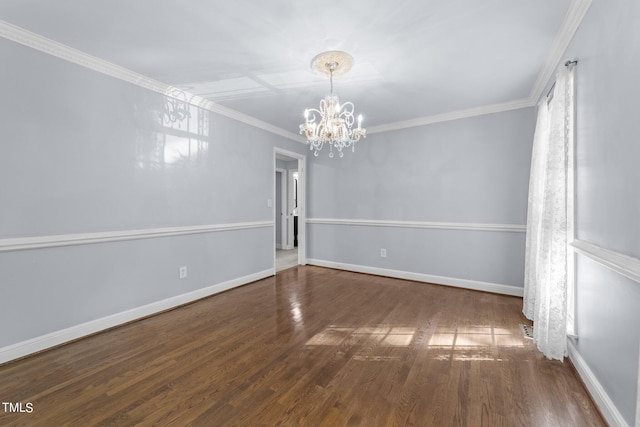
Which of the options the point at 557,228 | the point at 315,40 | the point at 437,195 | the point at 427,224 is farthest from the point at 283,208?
the point at 557,228

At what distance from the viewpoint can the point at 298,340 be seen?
2.43 meters

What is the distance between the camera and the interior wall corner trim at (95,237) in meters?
2.14

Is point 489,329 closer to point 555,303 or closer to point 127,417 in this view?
point 555,303

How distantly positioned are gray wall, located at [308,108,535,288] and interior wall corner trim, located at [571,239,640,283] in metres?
1.99

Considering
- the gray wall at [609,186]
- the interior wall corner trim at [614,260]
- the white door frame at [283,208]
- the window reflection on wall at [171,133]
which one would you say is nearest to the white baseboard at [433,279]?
the gray wall at [609,186]

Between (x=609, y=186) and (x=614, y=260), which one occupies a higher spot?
(x=609, y=186)

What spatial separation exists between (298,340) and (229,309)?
44.9 inches

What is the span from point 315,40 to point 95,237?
2.68 m

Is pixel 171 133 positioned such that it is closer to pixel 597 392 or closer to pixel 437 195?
pixel 437 195

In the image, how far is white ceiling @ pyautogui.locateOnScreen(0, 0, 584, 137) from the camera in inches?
74.7

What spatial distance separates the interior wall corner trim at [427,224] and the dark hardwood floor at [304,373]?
1.09m

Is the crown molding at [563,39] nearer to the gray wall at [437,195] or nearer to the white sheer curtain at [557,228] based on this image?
the white sheer curtain at [557,228]

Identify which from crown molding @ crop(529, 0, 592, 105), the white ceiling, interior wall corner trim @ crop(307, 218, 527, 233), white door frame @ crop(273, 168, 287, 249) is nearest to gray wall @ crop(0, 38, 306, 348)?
the white ceiling

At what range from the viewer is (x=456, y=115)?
3959 mm
